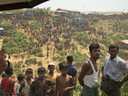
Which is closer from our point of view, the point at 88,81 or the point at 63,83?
the point at 88,81

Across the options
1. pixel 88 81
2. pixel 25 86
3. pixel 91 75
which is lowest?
pixel 25 86

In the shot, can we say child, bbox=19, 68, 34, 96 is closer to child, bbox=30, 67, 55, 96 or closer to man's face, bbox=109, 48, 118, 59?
child, bbox=30, 67, 55, 96

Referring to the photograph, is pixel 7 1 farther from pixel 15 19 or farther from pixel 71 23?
pixel 71 23

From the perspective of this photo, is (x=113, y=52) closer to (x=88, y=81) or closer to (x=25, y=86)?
(x=88, y=81)

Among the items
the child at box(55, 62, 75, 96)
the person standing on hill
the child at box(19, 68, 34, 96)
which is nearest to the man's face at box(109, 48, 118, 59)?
the person standing on hill

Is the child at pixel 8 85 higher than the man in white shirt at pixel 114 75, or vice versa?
the man in white shirt at pixel 114 75

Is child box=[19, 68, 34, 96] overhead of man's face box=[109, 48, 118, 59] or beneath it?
beneath

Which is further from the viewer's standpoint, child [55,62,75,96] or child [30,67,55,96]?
child [55,62,75,96]

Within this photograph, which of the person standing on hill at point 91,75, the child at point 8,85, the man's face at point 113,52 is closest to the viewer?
the person standing on hill at point 91,75

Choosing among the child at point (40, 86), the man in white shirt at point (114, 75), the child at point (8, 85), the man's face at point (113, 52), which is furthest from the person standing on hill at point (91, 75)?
the child at point (8, 85)

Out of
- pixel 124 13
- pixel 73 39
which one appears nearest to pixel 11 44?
pixel 73 39

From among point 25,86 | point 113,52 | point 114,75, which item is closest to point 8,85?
point 25,86

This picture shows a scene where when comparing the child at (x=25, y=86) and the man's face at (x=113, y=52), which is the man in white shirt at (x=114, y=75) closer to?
the man's face at (x=113, y=52)

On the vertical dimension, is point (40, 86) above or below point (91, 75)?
below
